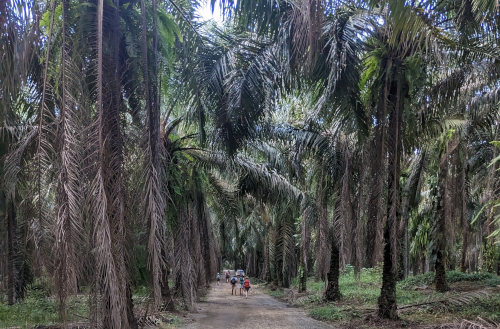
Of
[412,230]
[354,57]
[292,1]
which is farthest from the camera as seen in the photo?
[412,230]

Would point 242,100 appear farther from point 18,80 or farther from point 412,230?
point 412,230

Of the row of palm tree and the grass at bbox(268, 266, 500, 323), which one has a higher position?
the row of palm tree

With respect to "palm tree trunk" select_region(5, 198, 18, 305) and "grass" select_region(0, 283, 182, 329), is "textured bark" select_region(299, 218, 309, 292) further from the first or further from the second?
"palm tree trunk" select_region(5, 198, 18, 305)

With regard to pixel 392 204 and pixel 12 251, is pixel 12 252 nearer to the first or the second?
pixel 12 251

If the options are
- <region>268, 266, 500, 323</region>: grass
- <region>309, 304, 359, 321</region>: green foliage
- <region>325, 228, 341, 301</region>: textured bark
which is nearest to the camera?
<region>268, 266, 500, 323</region>: grass

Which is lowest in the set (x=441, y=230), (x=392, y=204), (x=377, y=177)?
(x=441, y=230)

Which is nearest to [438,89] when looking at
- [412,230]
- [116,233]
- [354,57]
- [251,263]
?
[354,57]

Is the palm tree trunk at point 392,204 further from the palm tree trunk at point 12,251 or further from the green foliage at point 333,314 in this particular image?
the palm tree trunk at point 12,251

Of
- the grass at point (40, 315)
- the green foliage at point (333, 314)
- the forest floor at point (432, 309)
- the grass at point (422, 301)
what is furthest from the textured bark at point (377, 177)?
the grass at point (40, 315)

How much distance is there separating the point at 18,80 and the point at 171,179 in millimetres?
6927

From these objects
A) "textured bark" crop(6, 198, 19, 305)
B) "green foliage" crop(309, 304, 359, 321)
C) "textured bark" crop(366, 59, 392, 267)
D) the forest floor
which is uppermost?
"textured bark" crop(366, 59, 392, 267)

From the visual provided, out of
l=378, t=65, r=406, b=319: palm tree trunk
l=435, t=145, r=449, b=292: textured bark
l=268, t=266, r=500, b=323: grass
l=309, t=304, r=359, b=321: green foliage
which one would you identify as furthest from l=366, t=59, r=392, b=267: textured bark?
l=435, t=145, r=449, b=292: textured bark

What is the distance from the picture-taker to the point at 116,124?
687 centimetres

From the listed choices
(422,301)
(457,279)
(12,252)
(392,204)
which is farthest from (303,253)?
(12,252)
